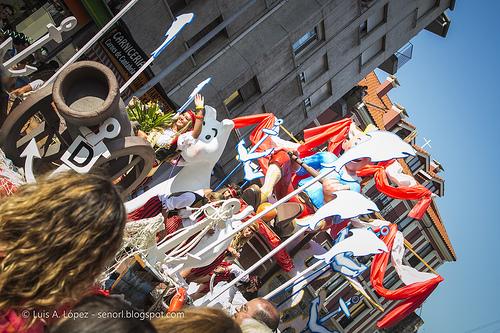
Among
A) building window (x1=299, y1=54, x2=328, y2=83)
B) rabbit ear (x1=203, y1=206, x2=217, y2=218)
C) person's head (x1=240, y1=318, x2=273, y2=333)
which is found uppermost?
person's head (x1=240, y1=318, x2=273, y2=333)

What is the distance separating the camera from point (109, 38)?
1455 cm

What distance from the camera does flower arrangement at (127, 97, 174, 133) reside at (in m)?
9.82

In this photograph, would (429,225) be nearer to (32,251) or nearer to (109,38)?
(109,38)

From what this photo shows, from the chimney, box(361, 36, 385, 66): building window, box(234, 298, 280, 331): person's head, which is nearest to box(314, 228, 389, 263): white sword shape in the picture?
box(234, 298, 280, 331): person's head

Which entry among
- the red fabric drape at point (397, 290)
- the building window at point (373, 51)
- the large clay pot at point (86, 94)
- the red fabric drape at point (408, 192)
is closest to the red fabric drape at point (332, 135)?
the red fabric drape at point (408, 192)

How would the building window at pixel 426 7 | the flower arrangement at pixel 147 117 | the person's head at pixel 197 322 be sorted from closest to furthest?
1. the person's head at pixel 197 322
2. the flower arrangement at pixel 147 117
3. the building window at pixel 426 7

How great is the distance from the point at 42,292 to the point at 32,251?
19 centimetres

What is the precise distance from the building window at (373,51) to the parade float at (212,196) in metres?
10.9

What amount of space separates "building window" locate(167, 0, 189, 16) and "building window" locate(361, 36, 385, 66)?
8.63 metres

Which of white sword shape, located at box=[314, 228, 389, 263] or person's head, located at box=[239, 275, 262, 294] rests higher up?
white sword shape, located at box=[314, 228, 389, 263]

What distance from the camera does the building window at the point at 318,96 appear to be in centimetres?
2198

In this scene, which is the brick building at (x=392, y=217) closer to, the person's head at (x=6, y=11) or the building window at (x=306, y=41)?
the building window at (x=306, y=41)

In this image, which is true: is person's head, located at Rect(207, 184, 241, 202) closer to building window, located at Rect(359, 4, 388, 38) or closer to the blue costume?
the blue costume

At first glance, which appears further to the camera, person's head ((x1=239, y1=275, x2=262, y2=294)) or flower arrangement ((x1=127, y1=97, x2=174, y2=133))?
person's head ((x1=239, y1=275, x2=262, y2=294))
